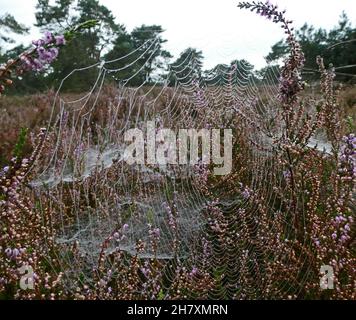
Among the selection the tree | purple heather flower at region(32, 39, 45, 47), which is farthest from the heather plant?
the tree

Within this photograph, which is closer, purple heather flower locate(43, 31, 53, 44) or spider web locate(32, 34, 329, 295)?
purple heather flower locate(43, 31, 53, 44)

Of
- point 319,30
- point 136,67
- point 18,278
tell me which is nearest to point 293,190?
point 18,278

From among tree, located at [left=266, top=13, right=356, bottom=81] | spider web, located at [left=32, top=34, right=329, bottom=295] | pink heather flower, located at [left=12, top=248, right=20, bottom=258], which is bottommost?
pink heather flower, located at [left=12, top=248, right=20, bottom=258]

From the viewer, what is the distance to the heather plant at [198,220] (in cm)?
219

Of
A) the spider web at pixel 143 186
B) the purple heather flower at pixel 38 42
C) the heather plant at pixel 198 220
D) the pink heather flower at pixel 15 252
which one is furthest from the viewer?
the spider web at pixel 143 186

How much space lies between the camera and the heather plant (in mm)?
2193

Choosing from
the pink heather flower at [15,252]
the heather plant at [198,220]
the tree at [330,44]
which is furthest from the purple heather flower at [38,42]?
the tree at [330,44]

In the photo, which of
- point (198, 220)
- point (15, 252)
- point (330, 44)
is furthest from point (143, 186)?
point (330, 44)

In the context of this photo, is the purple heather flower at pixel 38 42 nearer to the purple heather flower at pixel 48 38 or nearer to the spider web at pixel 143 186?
the purple heather flower at pixel 48 38

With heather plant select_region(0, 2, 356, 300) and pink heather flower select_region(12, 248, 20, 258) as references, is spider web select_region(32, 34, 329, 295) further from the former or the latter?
pink heather flower select_region(12, 248, 20, 258)

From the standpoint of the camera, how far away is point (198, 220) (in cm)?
387

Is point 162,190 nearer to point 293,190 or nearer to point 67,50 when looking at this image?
point 293,190
